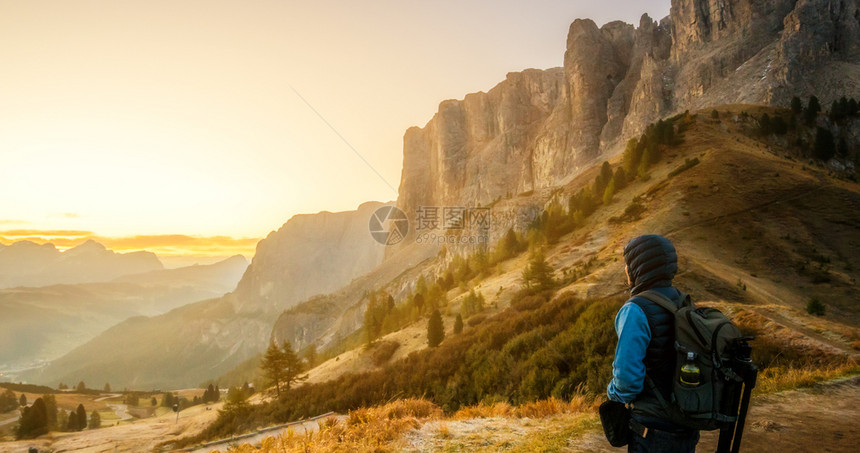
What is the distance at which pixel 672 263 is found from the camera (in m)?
3.67

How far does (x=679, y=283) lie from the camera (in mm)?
22859

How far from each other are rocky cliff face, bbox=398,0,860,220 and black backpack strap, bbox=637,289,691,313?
83.5 meters

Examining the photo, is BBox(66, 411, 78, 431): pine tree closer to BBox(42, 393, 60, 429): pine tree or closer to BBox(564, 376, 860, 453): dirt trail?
BBox(42, 393, 60, 429): pine tree

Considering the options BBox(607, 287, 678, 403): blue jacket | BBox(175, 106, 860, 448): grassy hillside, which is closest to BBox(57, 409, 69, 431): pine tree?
BBox(175, 106, 860, 448): grassy hillside

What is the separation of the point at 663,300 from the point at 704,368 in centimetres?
61

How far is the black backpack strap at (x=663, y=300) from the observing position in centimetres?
333

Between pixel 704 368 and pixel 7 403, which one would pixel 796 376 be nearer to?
pixel 704 368

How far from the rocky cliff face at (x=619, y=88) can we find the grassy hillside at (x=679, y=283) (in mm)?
23296

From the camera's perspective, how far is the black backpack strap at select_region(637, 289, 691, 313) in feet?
10.9

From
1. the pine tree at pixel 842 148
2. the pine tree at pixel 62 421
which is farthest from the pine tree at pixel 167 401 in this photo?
the pine tree at pixel 842 148

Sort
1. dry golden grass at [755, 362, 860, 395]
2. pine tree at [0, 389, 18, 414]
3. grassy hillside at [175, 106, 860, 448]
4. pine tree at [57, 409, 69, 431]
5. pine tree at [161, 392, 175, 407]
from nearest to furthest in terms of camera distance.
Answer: dry golden grass at [755, 362, 860, 395], grassy hillside at [175, 106, 860, 448], pine tree at [57, 409, 69, 431], pine tree at [0, 389, 18, 414], pine tree at [161, 392, 175, 407]

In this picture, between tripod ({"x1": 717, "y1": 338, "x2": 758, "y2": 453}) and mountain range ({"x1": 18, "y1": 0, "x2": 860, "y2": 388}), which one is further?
mountain range ({"x1": 18, "y1": 0, "x2": 860, "y2": 388})

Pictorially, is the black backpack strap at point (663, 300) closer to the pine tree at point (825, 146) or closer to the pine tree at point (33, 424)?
the pine tree at point (825, 146)

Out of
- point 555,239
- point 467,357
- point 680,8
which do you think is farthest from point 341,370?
point 680,8
